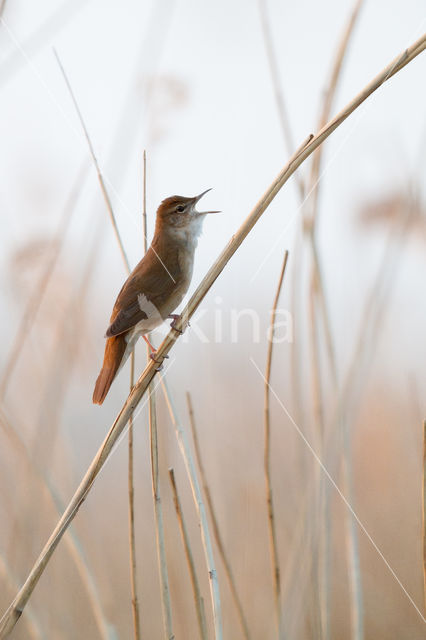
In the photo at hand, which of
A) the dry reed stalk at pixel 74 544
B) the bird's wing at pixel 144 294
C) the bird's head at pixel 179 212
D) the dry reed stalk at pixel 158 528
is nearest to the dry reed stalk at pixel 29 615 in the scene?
the dry reed stalk at pixel 74 544

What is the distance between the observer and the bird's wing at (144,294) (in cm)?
208

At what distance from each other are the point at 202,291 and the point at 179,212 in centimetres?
120

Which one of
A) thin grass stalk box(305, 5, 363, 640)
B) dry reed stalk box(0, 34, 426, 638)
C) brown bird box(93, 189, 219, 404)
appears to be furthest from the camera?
brown bird box(93, 189, 219, 404)

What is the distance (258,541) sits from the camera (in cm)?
303

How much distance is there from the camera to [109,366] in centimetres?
203

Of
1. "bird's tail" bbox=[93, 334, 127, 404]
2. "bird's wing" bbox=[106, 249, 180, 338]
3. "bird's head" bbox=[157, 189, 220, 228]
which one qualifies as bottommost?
"bird's tail" bbox=[93, 334, 127, 404]

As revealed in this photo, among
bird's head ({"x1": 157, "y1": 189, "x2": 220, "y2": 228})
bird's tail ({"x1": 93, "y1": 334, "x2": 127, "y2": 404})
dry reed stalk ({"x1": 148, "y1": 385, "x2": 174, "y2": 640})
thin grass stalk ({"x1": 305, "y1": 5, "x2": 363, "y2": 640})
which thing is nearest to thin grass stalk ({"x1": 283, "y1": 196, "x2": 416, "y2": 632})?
thin grass stalk ({"x1": 305, "y1": 5, "x2": 363, "y2": 640})

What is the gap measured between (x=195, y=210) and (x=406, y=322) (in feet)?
3.63

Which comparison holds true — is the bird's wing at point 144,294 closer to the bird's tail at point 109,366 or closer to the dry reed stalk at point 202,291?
the bird's tail at point 109,366

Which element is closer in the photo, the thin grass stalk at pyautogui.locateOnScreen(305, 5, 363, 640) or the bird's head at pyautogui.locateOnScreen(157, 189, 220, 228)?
the thin grass stalk at pyautogui.locateOnScreen(305, 5, 363, 640)

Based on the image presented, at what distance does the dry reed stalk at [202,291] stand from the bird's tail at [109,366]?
1.19ft

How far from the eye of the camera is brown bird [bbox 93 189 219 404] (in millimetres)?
2055

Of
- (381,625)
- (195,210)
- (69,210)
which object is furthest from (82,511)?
(381,625)

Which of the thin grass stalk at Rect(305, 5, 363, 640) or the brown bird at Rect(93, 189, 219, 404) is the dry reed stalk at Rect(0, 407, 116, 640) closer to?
the brown bird at Rect(93, 189, 219, 404)
